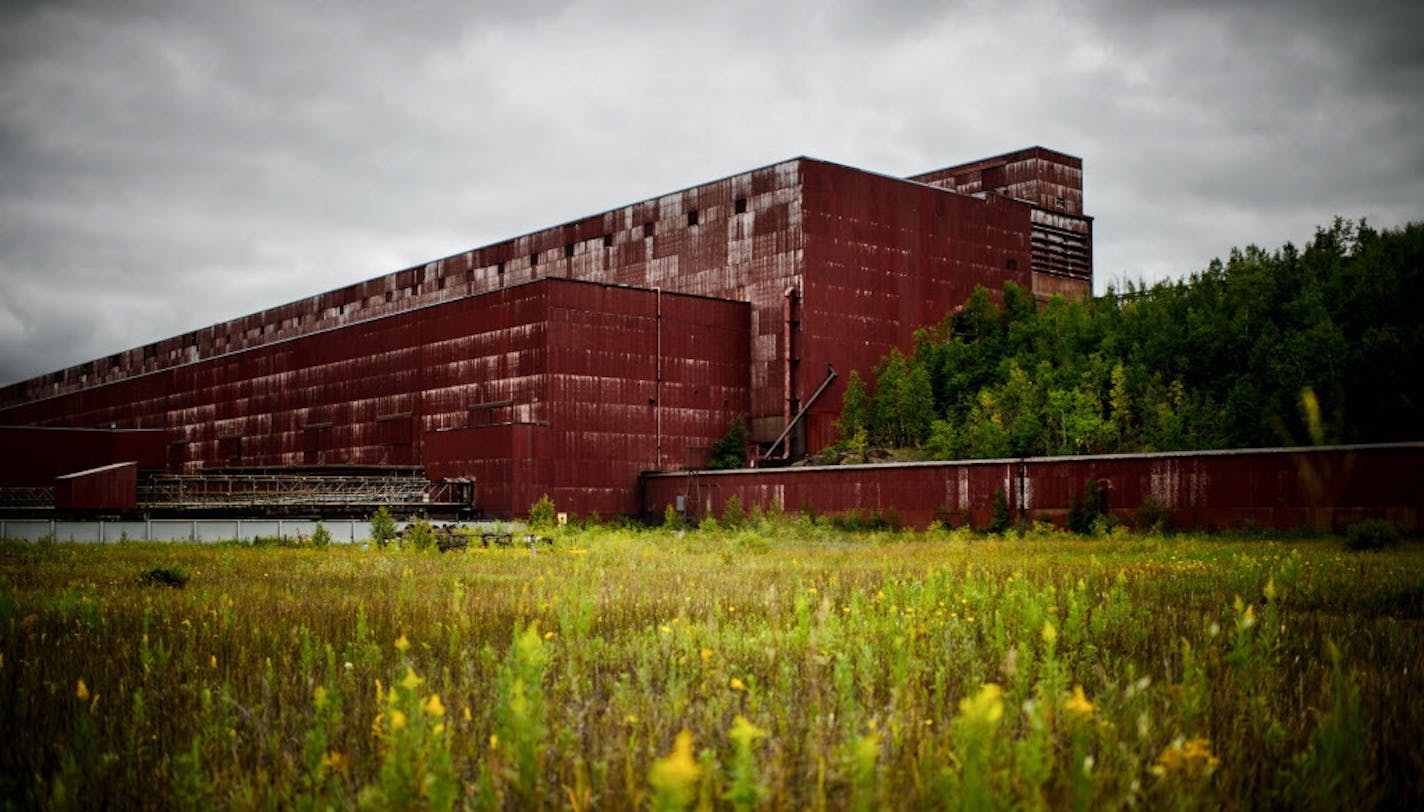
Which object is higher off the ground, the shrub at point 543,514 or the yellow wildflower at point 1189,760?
the yellow wildflower at point 1189,760

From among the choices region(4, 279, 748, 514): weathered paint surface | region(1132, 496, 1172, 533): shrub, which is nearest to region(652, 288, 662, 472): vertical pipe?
region(4, 279, 748, 514): weathered paint surface

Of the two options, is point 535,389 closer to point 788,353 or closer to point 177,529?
point 788,353

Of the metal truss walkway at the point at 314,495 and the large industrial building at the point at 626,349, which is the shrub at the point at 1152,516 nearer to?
the large industrial building at the point at 626,349

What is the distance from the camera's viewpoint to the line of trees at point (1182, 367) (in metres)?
39.0

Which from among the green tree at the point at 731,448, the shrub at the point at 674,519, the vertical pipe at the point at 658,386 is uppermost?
the vertical pipe at the point at 658,386

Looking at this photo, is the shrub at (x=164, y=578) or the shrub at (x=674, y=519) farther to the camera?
the shrub at (x=674, y=519)

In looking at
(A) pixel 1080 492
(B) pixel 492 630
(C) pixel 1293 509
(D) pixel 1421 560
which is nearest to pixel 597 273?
(A) pixel 1080 492

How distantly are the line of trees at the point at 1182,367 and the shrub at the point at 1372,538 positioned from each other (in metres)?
14.5

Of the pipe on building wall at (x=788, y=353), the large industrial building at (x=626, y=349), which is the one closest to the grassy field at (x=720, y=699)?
the large industrial building at (x=626, y=349)

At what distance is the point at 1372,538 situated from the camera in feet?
72.3

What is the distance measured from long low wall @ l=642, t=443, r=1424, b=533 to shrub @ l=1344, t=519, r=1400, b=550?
14.6 ft

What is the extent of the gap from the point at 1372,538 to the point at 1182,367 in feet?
81.4

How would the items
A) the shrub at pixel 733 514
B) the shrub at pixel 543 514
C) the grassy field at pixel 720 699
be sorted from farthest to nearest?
the shrub at pixel 733 514 < the shrub at pixel 543 514 < the grassy field at pixel 720 699

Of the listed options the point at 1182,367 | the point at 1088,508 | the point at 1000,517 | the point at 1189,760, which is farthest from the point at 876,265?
the point at 1189,760
